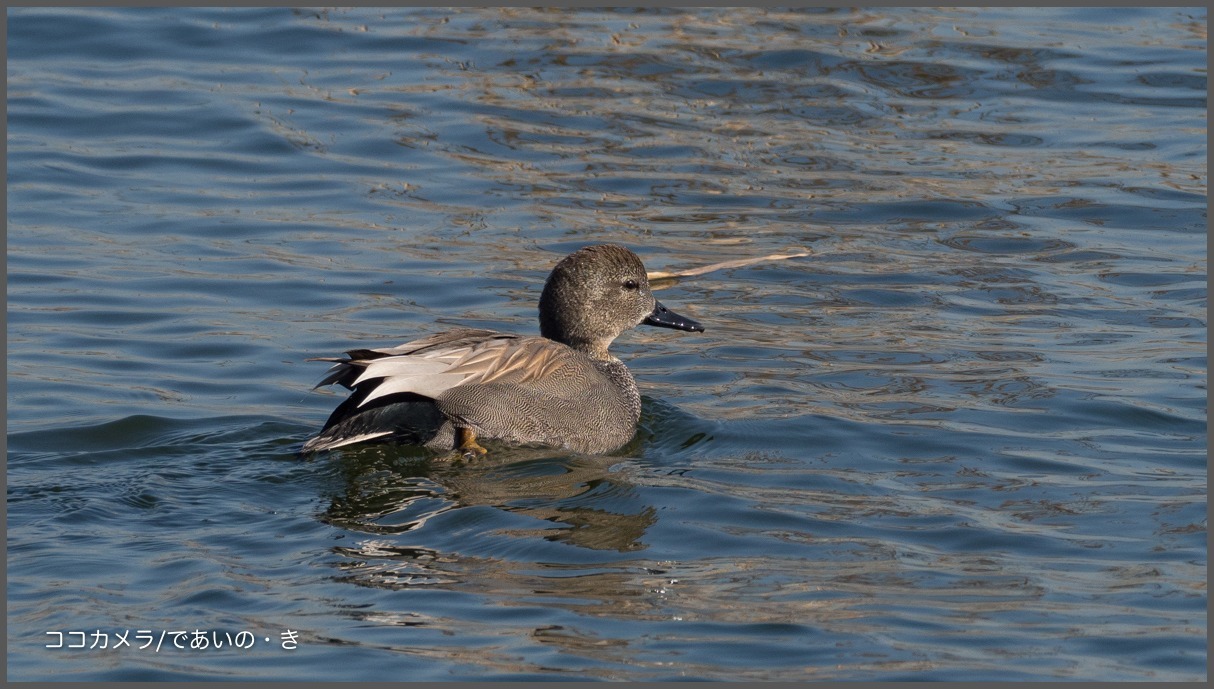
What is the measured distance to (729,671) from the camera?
517cm

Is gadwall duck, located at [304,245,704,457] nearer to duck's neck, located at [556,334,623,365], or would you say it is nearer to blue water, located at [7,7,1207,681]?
duck's neck, located at [556,334,623,365]

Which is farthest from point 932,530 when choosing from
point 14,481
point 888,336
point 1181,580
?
point 14,481

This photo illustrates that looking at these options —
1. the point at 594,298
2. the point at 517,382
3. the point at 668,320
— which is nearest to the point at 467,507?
the point at 517,382

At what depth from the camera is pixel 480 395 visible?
23.9ft

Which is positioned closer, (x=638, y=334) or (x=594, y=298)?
(x=594, y=298)

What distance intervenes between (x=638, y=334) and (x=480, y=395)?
284cm

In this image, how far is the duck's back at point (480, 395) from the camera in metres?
6.99

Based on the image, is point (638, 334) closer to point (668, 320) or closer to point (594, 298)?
point (668, 320)

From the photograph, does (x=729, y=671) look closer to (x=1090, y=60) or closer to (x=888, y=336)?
(x=888, y=336)

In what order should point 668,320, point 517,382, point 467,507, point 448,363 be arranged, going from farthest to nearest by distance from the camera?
point 668,320 < point 517,382 < point 448,363 < point 467,507

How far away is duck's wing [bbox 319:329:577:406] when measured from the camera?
686 cm

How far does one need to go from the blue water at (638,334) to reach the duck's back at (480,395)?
17cm

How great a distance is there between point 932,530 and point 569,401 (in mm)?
1907

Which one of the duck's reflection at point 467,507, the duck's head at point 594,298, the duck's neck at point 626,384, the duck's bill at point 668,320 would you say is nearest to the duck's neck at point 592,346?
the duck's head at point 594,298
